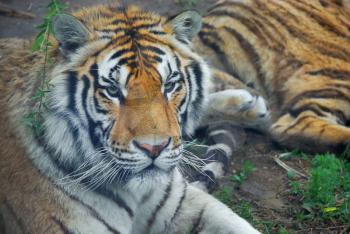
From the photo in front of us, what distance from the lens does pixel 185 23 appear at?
367cm

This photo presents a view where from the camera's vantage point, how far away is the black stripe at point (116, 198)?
11.7 feet

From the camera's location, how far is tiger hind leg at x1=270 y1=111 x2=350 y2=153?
197 inches

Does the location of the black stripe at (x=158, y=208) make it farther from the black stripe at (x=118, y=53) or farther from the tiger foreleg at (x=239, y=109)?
the tiger foreleg at (x=239, y=109)

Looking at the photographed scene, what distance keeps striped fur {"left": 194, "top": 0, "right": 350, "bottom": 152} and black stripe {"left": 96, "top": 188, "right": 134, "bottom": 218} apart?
183 centimetres

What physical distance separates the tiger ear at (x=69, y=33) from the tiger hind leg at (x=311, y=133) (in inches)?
87.8

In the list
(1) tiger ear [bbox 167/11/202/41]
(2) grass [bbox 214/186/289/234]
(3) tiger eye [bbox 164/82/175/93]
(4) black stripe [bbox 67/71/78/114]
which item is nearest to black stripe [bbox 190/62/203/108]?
(1) tiger ear [bbox 167/11/202/41]

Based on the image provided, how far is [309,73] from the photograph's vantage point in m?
5.51

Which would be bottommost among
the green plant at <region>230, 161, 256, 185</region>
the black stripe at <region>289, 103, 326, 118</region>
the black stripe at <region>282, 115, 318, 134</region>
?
the green plant at <region>230, 161, 256, 185</region>

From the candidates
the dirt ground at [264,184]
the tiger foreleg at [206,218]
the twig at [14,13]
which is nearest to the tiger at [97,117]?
the tiger foreleg at [206,218]

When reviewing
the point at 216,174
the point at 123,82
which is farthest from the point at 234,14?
the point at 123,82

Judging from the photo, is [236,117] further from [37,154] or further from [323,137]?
[37,154]

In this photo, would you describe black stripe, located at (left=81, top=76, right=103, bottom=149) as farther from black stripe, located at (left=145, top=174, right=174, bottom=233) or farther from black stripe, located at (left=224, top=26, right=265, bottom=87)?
black stripe, located at (left=224, top=26, right=265, bottom=87)

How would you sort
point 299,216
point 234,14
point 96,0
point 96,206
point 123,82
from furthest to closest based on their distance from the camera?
point 96,0, point 234,14, point 299,216, point 96,206, point 123,82

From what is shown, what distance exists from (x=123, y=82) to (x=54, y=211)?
2.35 feet
